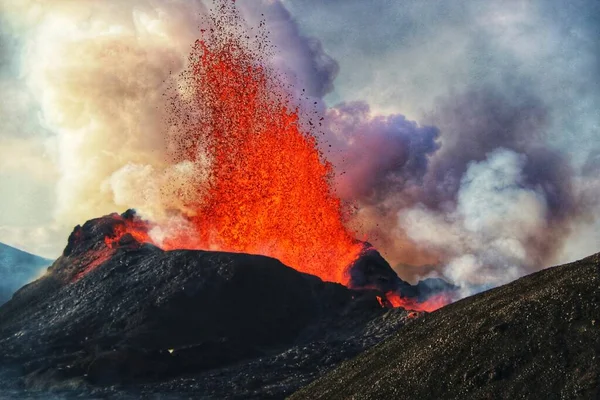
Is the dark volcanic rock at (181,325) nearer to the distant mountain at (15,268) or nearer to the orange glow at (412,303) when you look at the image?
the orange glow at (412,303)

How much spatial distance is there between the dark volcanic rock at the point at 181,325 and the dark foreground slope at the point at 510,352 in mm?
23741

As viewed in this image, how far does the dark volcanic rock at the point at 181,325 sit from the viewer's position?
222 feet

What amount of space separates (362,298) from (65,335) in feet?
112

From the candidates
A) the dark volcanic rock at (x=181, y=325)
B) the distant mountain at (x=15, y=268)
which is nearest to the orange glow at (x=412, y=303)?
the dark volcanic rock at (x=181, y=325)

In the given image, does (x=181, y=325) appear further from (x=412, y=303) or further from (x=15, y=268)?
(x=15, y=268)

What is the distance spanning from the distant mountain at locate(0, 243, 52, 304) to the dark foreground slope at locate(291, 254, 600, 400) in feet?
358

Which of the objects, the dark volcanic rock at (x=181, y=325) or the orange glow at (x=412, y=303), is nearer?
the dark volcanic rock at (x=181, y=325)

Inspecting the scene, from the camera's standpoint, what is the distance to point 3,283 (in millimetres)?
138125

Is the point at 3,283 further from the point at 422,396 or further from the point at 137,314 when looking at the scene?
the point at 422,396

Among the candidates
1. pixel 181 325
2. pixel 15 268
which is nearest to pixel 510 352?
pixel 181 325

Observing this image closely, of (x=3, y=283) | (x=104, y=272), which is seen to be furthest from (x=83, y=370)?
(x=3, y=283)

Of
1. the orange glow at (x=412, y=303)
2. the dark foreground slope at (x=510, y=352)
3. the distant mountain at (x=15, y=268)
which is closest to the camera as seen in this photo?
the dark foreground slope at (x=510, y=352)

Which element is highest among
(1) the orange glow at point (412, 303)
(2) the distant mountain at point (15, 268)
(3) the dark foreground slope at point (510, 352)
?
(2) the distant mountain at point (15, 268)

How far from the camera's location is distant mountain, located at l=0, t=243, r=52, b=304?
449 ft
